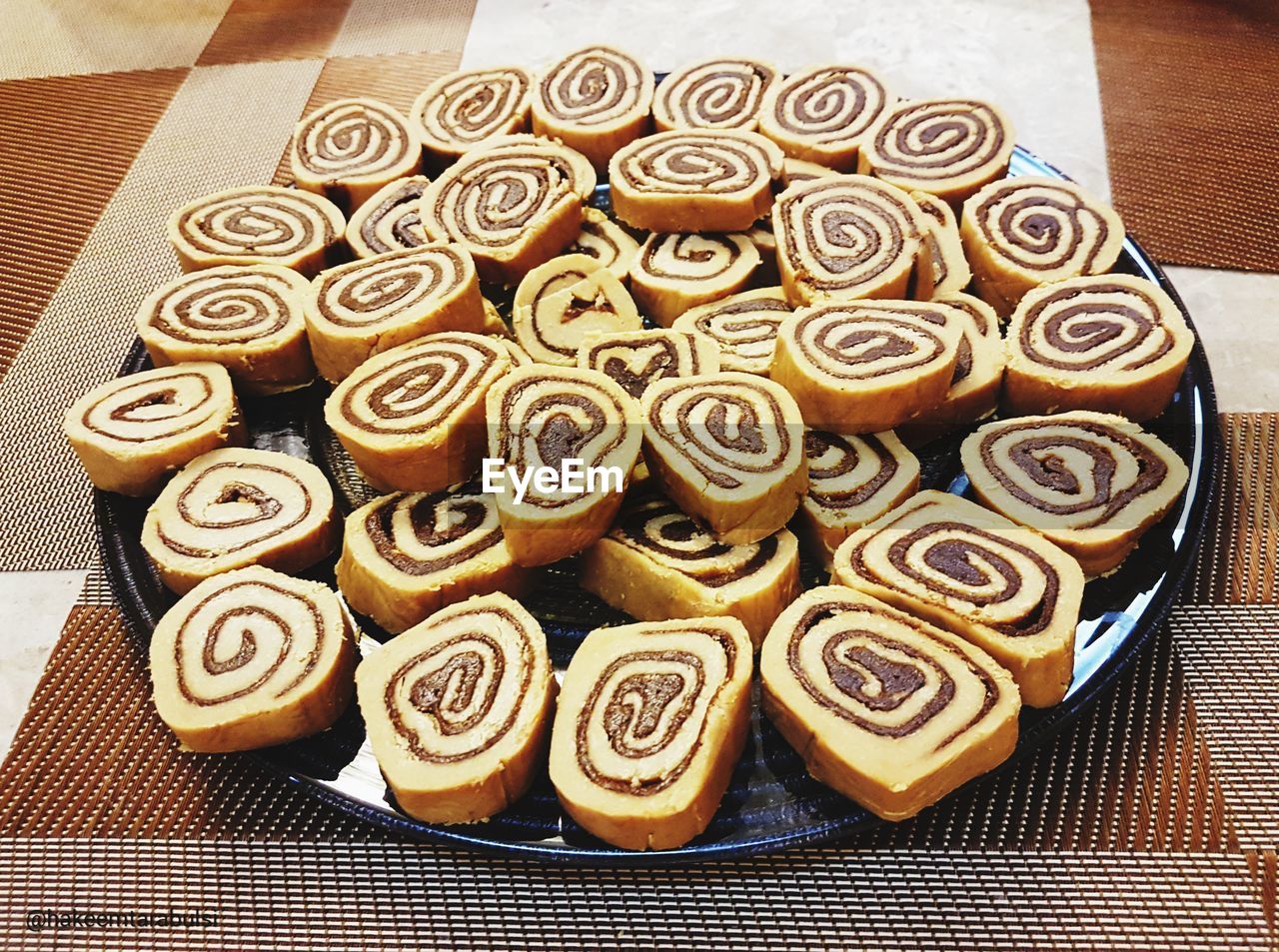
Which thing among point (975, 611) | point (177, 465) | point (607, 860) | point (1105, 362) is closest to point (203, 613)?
point (177, 465)

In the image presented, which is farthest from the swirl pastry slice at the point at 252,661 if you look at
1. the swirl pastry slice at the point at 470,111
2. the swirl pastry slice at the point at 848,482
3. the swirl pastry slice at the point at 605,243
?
the swirl pastry slice at the point at 470,111

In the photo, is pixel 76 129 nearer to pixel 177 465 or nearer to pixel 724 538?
pixel 177 465

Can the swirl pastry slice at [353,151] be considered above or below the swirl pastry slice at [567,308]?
above

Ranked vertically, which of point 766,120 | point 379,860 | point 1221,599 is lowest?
point 379,860

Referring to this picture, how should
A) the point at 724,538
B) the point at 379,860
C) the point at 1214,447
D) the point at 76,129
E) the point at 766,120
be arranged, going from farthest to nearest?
the point at 76,129 → the point at 766,120 → the point at 1214,447 → the point at 724,538 → the point at 379,860

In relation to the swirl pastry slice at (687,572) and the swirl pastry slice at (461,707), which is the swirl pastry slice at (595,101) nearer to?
the swirl pastry slice at (687,572)

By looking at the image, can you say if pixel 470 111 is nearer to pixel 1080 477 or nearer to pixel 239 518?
pixel 239 518
